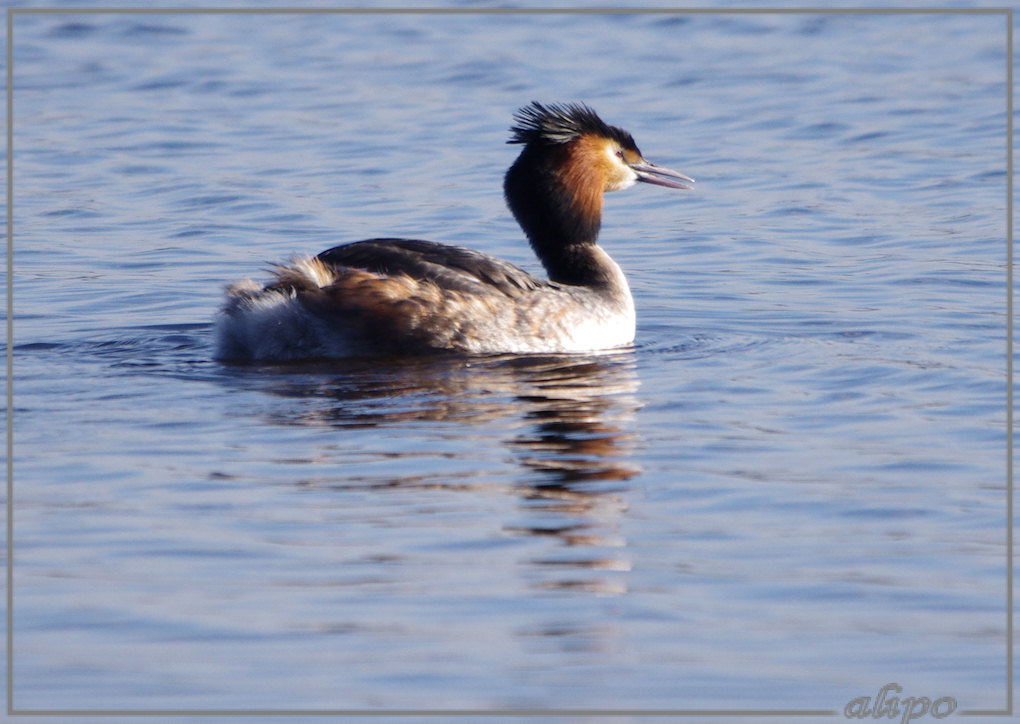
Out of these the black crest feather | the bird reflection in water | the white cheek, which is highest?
the black crest feather

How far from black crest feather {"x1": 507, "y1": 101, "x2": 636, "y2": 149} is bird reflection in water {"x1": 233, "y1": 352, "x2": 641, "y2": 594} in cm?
142

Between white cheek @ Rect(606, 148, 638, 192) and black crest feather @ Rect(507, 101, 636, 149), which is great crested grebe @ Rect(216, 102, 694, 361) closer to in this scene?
black crest feather @ Rect(507, 101, 636, 149)

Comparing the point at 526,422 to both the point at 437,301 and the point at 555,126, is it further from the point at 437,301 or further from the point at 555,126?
the point at 555,126

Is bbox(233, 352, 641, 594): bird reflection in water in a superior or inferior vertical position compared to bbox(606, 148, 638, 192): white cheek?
inferior

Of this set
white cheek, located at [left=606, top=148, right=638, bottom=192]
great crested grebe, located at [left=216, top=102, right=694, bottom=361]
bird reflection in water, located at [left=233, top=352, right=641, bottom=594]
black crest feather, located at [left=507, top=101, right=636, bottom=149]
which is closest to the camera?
bird reflection in water, located at [left=233, top=352, right=641, bottom=594]

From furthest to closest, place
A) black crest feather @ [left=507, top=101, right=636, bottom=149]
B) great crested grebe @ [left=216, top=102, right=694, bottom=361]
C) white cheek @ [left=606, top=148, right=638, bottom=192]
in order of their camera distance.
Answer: white cheek @ [left=606, top=148, right=638, bottom=192] → black crest feather @ [left=507, top=101, right=636, bottom=149] → great crested grebe @ [left=216, top=102, right=694, bottom=361]

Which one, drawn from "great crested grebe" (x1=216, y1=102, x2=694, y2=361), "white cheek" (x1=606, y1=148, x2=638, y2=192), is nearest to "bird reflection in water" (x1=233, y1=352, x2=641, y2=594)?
"great crested grebe" (x1=216, y1=102, x2=694, y2=361)

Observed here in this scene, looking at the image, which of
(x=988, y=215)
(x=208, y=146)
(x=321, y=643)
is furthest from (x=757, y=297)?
(x=208, y=146)

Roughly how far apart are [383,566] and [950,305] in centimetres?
559

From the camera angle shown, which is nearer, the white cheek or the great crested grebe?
the great crested grebe

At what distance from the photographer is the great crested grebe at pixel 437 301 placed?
8734 millimetres

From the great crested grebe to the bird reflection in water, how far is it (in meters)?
0.13

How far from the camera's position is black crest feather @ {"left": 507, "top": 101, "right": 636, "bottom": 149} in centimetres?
964

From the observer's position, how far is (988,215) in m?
12.8
